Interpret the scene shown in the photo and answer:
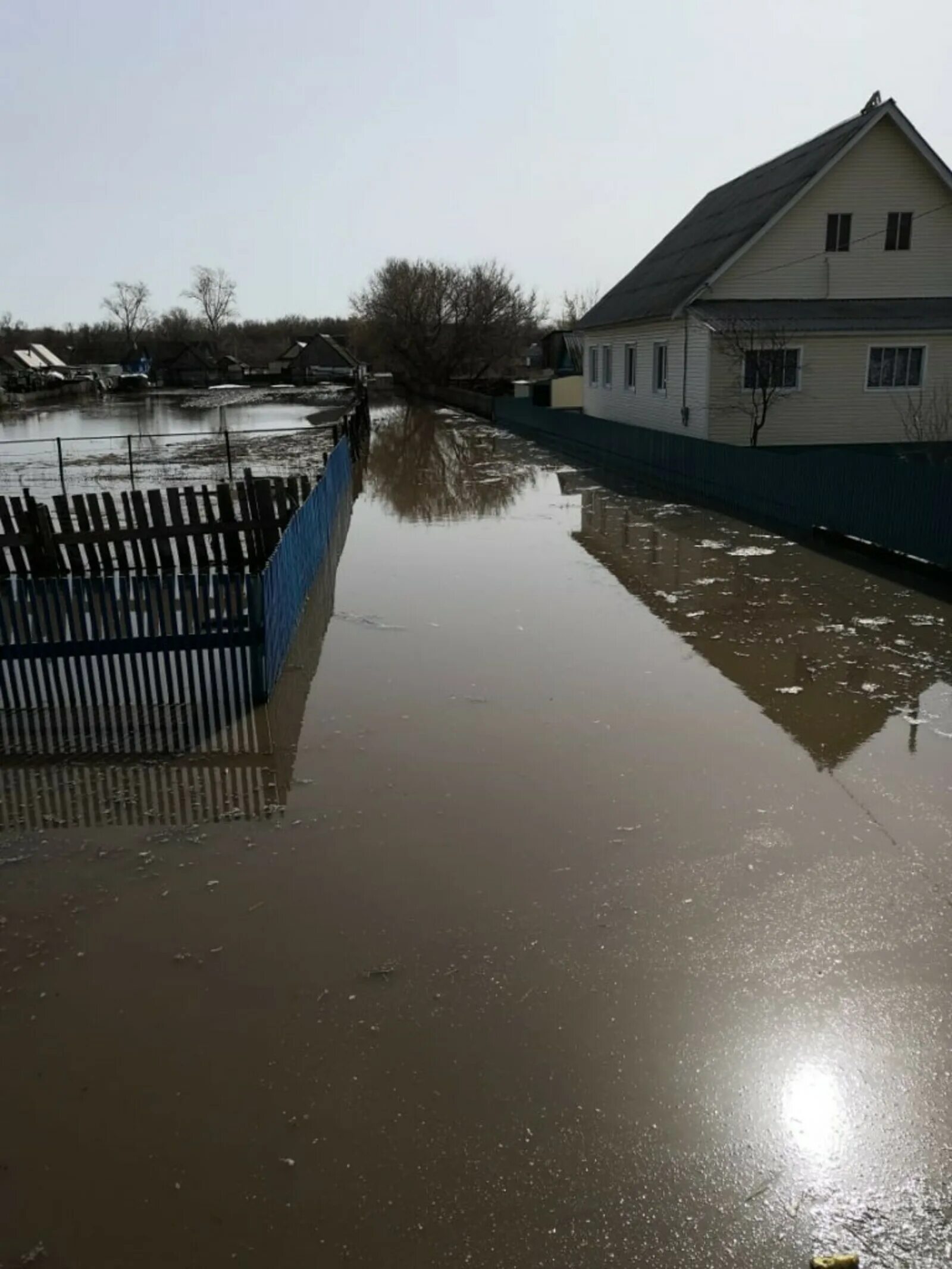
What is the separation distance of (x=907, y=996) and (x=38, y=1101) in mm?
4086

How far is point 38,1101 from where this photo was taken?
4184mm

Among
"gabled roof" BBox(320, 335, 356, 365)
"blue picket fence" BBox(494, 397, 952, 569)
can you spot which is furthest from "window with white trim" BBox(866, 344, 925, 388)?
"gabled roof" BBox(320, 335, 356, 365)

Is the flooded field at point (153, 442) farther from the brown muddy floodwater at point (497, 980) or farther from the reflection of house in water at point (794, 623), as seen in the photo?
the brown muddy floodwater at point (497, 980)

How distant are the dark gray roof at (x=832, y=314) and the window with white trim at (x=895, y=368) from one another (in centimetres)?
69

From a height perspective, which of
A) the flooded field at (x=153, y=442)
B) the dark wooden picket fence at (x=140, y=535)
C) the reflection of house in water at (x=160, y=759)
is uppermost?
the dark wooden picket fence at (x=140, y=535)

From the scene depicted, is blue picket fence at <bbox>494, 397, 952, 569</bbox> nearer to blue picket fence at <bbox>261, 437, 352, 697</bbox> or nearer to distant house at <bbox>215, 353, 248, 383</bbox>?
blue picket fence at <bbox>261, 437, 352, 697</bbox>

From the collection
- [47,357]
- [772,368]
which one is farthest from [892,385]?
[47,357]

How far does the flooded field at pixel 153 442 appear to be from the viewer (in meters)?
27.3

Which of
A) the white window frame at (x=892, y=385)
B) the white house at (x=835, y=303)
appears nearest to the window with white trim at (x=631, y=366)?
the white house at (x=835, y=303)

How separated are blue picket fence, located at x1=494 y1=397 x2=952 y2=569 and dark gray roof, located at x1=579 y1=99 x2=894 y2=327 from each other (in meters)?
4.06

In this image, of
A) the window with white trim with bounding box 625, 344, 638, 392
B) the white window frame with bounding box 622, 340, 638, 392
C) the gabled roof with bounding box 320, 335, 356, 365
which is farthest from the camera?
the gabled roof with bounding box 320, 335, 356, 365

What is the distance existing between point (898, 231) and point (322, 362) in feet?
310

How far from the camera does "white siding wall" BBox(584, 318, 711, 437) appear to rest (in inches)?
950

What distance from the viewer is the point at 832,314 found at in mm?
23781
